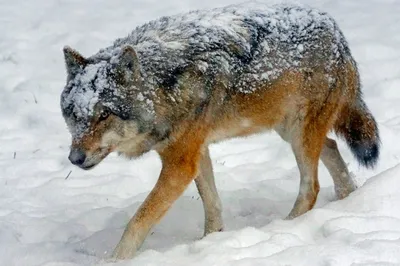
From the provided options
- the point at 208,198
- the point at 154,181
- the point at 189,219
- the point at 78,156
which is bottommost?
the point at 154,181

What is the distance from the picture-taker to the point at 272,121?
5668mm

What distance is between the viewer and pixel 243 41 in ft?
17.7

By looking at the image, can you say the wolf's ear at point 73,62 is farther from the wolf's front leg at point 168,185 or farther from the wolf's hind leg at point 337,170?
the wolf's hind leg at point 337,170

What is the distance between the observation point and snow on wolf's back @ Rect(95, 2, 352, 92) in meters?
5.17

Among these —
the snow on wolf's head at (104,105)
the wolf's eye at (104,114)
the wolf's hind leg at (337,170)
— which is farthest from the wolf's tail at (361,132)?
the wolf's eye at (104,114)

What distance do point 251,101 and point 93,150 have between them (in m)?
1.38

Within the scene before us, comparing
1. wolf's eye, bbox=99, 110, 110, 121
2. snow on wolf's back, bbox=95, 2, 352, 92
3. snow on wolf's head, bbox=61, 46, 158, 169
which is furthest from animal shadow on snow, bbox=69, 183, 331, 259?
snow on wolf's back, bbox=95, 2, 352, 92

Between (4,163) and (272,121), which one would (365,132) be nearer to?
(272,121)

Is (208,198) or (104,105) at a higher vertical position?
(104,105)

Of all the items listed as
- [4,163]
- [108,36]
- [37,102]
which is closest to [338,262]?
[4,163]

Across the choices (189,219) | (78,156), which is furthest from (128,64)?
(189,219)

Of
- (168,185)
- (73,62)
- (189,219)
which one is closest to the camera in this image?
(73,62)

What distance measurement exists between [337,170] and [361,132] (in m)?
0.41

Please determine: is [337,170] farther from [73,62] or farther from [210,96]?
[73,62]
